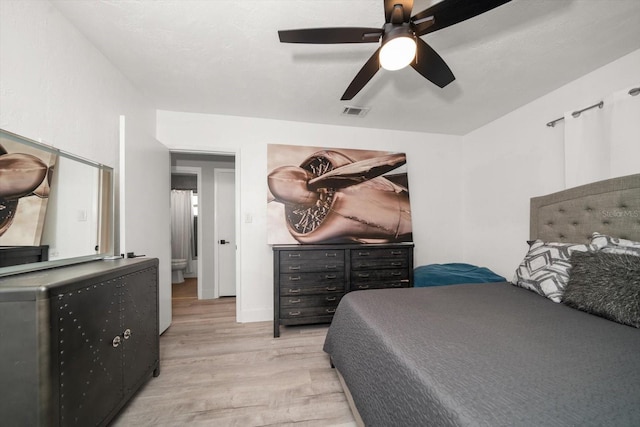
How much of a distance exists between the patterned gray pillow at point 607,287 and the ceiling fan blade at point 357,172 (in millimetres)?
2019

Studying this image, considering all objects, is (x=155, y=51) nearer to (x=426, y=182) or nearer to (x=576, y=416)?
(x=576, y=416)

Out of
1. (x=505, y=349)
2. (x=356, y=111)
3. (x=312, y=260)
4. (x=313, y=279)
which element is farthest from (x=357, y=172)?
(x=505, y=349)

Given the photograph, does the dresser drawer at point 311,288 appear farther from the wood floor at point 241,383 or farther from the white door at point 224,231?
the white door at point 224,231

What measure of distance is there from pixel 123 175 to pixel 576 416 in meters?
2.64

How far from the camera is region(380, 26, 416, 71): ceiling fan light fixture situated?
111cm

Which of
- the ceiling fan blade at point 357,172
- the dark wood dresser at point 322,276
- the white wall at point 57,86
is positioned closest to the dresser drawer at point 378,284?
the dark wood dresser at point 322,276

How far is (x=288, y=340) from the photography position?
228cm

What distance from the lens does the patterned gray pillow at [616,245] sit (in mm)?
1371

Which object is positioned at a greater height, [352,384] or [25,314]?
[25,314]

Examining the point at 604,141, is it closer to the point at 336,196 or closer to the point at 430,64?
the point at 430,64

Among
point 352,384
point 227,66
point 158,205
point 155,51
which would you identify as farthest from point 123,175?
point 352,384

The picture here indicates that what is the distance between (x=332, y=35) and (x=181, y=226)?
5.34m

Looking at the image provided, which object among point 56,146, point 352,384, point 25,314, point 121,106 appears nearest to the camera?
point 25,314

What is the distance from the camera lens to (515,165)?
259 centimetres
